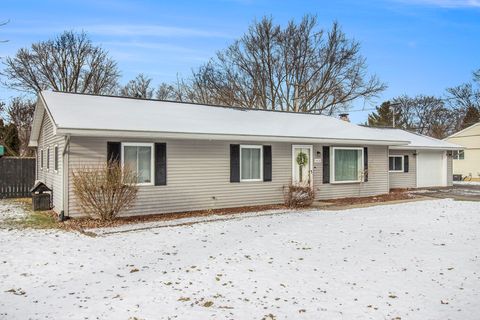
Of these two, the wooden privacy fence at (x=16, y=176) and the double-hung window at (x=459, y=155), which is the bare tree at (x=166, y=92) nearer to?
the wooden privacy fence at (x=16, y=176)

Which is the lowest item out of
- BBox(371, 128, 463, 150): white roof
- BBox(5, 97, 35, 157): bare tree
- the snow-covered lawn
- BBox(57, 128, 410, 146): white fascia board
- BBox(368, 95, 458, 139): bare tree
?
the snow-covered lawn

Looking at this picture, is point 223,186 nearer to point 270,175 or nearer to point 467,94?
point 270,175

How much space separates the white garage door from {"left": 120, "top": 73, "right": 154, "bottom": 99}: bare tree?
2387cm

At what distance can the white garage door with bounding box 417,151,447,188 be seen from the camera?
68.8ft

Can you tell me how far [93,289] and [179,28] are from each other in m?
16.4

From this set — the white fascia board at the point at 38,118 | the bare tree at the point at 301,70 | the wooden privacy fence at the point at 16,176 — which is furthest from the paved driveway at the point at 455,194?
the wooden privacy fence at the point at 16,176

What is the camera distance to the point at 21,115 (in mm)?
29406

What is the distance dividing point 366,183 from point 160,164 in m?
8.70

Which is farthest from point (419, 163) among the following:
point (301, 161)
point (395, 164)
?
point (301, 161)

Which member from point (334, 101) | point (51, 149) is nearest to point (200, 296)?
point (51, 149)

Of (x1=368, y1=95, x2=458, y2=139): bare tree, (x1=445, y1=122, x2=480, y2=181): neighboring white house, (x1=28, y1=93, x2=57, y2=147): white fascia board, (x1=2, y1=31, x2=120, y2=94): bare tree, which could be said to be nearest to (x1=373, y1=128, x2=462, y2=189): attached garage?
(x1=445, y1=122, x2=480, y2=181): neighboring white house

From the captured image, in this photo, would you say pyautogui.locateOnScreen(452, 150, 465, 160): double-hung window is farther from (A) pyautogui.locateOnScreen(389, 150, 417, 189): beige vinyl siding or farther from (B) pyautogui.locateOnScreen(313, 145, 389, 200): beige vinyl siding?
(B) pyautogui.locateOnScreen(313, 145, 389, 200): beige vinyl siding

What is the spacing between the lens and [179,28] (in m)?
19.4

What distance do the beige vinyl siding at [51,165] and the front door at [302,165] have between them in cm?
741
